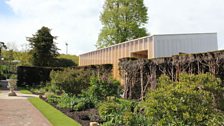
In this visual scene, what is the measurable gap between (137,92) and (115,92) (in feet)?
5.96

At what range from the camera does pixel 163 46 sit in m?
21.8

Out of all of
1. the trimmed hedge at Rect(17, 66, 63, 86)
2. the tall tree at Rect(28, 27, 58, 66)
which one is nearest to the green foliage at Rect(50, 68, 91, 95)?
the trimmed hedge at Rect(17, 66, 63, 86)

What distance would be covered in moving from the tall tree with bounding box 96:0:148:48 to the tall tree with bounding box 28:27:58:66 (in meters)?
7.63

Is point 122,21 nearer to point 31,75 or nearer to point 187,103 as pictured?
point 31,75

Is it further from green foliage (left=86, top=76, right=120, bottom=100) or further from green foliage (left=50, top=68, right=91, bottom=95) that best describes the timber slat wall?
green foliage (left=86, top=76, right=120, bottom=100)

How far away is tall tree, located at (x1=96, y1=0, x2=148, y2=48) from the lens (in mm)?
36938

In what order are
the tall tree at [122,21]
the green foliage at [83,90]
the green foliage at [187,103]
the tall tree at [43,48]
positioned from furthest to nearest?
the tall tree at [43,48], the tall tree at [122,21], the green foliage at [83,90], the green foliage at [187,103]

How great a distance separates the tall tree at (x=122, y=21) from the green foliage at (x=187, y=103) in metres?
31.2

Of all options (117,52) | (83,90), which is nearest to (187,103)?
(83,90)

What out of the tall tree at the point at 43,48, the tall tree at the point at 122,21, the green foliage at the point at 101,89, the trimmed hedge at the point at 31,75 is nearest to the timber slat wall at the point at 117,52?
the trimmed hedge at the point at 31,75

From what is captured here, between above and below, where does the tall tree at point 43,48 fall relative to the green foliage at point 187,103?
above

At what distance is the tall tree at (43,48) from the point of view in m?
40.7

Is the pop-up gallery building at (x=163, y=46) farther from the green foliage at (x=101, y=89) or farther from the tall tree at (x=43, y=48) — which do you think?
the tall tree at (x=43, y=48)

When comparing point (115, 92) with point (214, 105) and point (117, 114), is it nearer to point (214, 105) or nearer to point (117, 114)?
point (117, 114)
